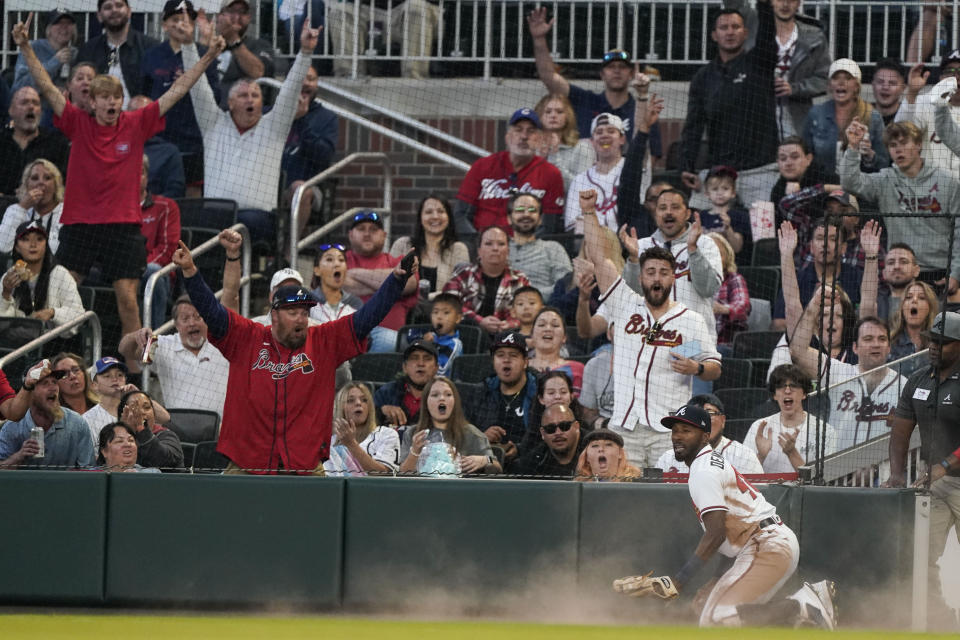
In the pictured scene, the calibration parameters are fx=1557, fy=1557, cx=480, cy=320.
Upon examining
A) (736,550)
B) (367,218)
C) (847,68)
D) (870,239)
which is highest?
(847,68)

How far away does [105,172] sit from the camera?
38.2 feet

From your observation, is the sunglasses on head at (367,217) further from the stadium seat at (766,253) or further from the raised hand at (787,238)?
the raised hand at (787,238)

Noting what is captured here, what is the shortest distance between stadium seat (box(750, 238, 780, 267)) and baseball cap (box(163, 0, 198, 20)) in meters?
5.02

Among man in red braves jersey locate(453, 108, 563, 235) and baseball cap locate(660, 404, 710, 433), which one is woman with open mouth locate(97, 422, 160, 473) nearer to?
baseball cap locate(660, 404, 710, 433)

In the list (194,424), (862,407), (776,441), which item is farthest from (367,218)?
(862,407)

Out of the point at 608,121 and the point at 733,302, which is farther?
the point at 608,121

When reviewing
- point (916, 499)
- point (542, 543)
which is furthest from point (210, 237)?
point (916, 499)

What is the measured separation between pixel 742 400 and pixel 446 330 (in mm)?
2118

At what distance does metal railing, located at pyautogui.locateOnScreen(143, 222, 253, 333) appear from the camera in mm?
10898

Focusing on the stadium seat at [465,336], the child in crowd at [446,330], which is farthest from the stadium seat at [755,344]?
the child in crowd at [446,330]

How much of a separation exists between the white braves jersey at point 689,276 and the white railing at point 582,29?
425cm

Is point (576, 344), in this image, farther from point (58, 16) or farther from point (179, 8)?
point (58, 16)

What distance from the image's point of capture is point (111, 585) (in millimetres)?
8938

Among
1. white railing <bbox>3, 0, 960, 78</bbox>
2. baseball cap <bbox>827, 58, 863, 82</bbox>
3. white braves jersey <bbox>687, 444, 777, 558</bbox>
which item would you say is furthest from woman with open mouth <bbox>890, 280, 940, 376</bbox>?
white railing <bbox>3, 0, 960, 78</bbox>
